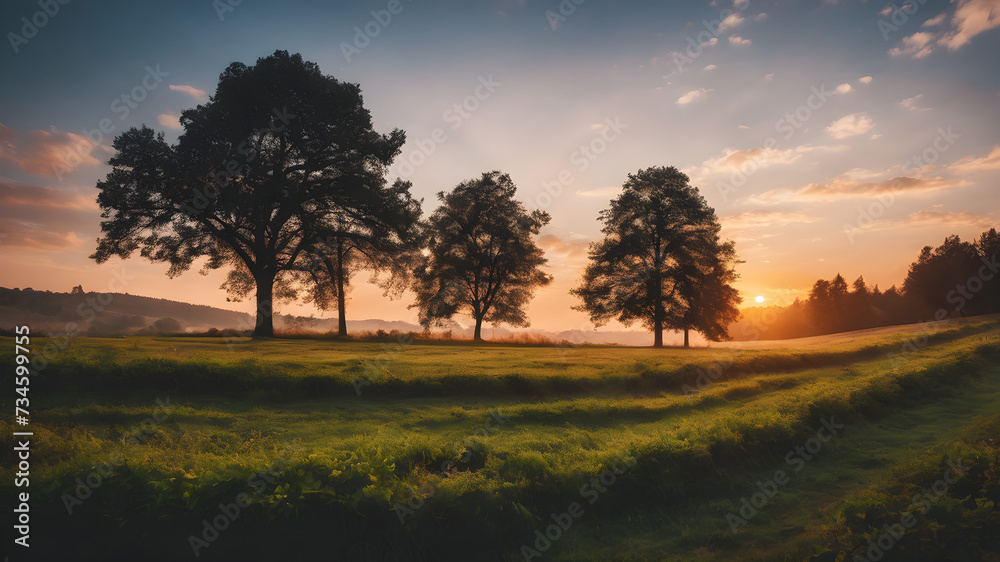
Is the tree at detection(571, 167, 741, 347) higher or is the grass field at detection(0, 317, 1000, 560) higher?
the tree at detection(571, 167, 741, 347)

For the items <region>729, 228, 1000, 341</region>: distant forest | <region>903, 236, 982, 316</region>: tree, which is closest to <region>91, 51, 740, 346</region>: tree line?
<region>729, 228, 1000, 341</region>: distant forest

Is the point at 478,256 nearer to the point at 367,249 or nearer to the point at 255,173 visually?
the point at 367,249

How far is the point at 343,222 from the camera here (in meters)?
30.6

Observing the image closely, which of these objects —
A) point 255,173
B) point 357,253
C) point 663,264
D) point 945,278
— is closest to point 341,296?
point 357,253

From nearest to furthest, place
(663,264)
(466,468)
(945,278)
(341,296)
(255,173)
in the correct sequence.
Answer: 1. (466,468)
2. (255,173)
3. (341,296)
4. (663,264)
5. (945,278)

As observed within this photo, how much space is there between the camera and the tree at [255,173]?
26391 millimetres

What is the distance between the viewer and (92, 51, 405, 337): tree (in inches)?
1039

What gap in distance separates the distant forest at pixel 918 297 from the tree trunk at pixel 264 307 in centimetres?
4986

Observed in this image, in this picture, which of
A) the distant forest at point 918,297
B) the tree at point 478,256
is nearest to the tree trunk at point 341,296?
the tree at point 478,256

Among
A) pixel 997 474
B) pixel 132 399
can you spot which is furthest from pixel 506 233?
pixel 997 474

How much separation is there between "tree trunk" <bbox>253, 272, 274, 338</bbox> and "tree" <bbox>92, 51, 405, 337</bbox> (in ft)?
0.21

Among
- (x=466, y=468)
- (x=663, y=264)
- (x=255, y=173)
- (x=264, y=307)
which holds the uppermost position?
(x=255, y=173)

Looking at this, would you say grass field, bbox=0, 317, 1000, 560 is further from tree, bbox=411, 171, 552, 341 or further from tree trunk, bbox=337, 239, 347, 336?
tree, bbox=411, 171, 552, 341

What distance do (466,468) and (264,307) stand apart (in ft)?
84.1
